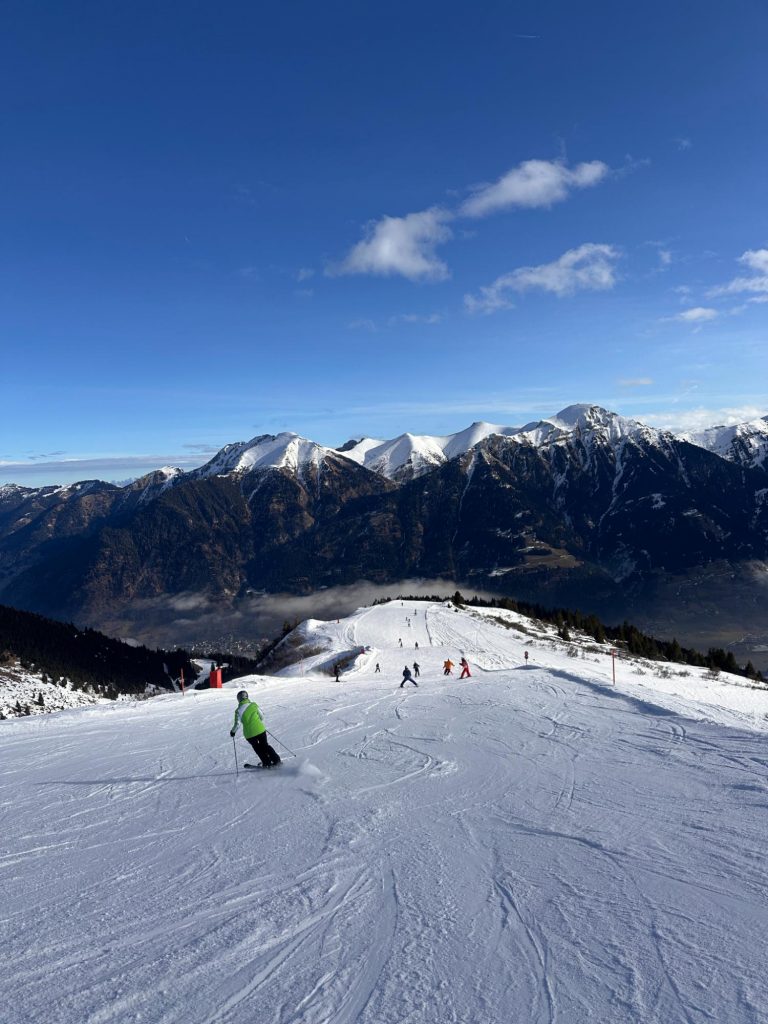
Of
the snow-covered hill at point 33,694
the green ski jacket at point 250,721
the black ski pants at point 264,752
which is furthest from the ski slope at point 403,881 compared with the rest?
the snow-covered hill at point 33,694

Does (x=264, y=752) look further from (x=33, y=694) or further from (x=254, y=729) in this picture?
(x=33, y=694)

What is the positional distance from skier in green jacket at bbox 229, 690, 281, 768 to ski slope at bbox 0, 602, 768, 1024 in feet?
1.45

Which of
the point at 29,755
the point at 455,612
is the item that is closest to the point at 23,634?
the point at 455,612

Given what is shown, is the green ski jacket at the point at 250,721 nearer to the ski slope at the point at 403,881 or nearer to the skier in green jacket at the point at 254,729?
the skier in green jacket at the point at 254,729

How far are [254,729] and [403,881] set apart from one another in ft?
18.3

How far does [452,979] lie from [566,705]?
1290 centimetres

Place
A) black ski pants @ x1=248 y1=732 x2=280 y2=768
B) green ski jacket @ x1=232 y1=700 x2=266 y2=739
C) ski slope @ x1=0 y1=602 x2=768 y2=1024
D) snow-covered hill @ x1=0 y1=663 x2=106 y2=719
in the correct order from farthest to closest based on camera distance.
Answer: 1. snow-covered hill @ x1=0 y1=663 x2=106 y2=719
2. black ski pants @ x1=248 y1=732 x2=280 y2=768
3. green ski jacket @ x1=232 y1=700 x2=266 y2=739
4. ski slope @ x1=0 y1=602 x2=768 y2=1024

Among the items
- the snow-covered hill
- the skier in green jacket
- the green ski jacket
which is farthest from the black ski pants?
the snow-covered hill

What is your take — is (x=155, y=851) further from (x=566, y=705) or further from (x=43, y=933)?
(x=566, y=705)

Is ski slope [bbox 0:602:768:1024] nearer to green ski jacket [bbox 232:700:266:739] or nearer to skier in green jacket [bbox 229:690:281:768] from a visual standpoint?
skier in green jacket [bbox 229:690:281:768]

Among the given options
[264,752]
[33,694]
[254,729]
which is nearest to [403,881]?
[254,729]

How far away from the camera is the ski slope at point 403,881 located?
13.3 ft

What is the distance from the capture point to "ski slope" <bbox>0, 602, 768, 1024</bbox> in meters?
4.05

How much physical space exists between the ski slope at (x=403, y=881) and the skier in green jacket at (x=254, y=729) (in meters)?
0.44
